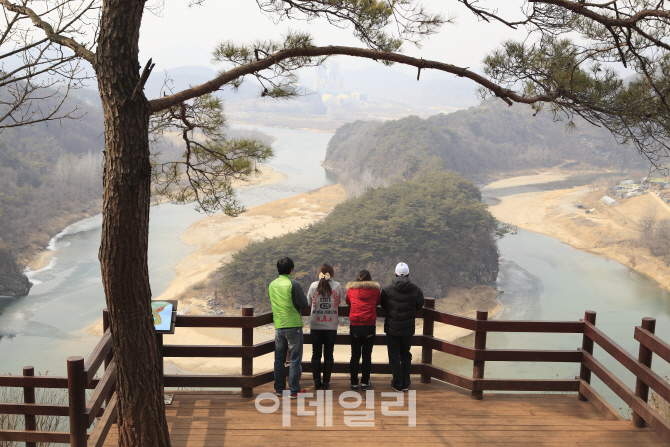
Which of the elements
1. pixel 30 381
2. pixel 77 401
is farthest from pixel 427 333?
pixel 30 381

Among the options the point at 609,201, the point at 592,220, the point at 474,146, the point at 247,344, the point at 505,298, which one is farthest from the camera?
the point at 474,146

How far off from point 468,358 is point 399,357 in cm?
60

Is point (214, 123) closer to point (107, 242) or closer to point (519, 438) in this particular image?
point (107, 242)

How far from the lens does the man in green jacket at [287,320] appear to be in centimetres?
443

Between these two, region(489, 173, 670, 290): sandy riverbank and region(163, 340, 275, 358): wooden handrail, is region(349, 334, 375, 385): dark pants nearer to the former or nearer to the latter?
region(163, 340, 275, 358): wooden handrail

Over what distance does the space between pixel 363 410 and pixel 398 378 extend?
0.50 m

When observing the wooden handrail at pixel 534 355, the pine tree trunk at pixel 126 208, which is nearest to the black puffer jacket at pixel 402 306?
the wooden handrail at pixel 534 355

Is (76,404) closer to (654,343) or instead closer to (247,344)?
(247,344)

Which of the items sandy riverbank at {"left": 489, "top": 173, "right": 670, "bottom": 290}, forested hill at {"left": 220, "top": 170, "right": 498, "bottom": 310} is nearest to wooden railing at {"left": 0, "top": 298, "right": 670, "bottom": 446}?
forested hill at {"left": 220, "top": 170, "right": 498, "bottom": 310}

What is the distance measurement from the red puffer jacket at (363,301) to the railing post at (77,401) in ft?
7.09

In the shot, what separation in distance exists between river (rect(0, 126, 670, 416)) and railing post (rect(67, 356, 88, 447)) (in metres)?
19.1

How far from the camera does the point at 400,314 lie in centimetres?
457

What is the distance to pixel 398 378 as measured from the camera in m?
4.71

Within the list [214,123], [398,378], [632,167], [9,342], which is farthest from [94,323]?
[632,167]
